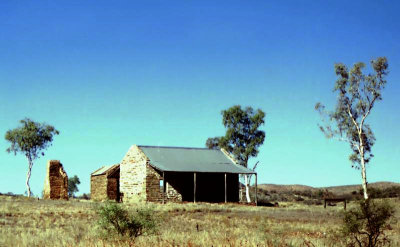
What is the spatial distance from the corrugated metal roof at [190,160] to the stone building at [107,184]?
5.79 meters

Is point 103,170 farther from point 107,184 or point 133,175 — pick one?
point 133,175

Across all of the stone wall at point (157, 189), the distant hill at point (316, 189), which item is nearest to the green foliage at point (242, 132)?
the stone wall at point (157, 189)

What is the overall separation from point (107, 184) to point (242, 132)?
1607 centimetres

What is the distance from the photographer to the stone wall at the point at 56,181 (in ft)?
137

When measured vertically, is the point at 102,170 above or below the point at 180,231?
above

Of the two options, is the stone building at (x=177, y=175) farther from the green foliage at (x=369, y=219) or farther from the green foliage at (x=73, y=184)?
the green foliage at (x=73, y=184)

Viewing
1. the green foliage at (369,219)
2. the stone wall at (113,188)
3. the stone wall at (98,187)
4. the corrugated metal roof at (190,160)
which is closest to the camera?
the green foliage at (369,219)

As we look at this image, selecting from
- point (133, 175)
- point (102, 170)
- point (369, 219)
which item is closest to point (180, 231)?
point (369, 219)

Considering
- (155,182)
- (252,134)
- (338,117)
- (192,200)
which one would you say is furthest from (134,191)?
(338,117)

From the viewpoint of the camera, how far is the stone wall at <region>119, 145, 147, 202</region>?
1650 inches

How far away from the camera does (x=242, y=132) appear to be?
53.4 metres

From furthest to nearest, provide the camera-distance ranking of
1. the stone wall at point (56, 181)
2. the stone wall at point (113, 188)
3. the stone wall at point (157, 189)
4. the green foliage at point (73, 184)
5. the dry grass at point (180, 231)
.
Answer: the green foliage at point (73, 184), the stone wall at point (113, 188), the stone wall at point (56, 181), the stone wall at point (157, 189), the dry grass at point (180, 231)

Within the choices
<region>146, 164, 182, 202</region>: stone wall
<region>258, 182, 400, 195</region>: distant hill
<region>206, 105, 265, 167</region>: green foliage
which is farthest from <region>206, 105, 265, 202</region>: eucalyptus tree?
<region>258, 182, 400, 195</region>: distant hill

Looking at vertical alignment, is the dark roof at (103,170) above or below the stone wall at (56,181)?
above
